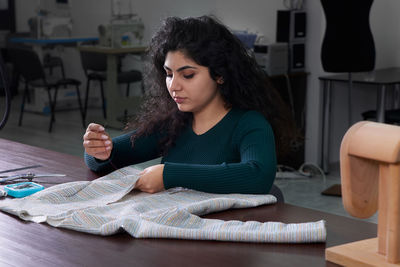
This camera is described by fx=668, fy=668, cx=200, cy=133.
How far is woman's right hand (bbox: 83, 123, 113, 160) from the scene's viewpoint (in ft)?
5.49

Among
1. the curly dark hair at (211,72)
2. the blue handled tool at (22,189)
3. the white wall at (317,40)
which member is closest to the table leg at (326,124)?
the white wall at (317,40)

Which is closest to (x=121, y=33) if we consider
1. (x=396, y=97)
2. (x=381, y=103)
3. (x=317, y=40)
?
(x=317, y=40)

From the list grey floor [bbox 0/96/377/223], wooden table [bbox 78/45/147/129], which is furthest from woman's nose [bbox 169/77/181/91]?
wooden table [bbox 78/45/147/129]

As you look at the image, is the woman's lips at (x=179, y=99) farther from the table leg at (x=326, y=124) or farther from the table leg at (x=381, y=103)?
the table leg at (x=326, y=124)

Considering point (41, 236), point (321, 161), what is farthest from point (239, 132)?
point (321, 161)

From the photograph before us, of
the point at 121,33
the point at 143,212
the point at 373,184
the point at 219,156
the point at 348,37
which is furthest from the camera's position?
the point at 121,33

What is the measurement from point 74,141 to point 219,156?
4.12 meters

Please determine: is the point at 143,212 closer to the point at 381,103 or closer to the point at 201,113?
the point at 201,113

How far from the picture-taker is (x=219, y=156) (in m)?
1.71

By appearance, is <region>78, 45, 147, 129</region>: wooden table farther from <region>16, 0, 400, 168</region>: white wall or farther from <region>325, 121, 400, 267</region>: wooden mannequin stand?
<region>325, 121, 400, 267</region>: wooden mannequin stand

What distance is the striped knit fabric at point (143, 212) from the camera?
1.15m

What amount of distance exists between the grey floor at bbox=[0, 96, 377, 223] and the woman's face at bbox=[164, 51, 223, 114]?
2.07 metres

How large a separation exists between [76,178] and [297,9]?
338 centimetres

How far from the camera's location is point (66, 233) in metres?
1.22
